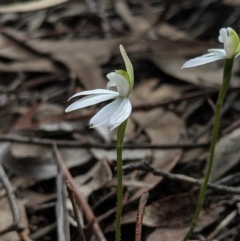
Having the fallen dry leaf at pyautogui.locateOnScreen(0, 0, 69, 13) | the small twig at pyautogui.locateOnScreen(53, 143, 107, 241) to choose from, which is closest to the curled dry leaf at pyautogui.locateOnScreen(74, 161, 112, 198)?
the small twig at pyautogui.locateOnScreen(53, 143, 107, 241)

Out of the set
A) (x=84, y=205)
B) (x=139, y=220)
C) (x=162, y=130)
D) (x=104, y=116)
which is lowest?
(x=162, y=130)

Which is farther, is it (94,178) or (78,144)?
(78,144)

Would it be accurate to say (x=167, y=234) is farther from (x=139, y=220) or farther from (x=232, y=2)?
(x=232, y=2)

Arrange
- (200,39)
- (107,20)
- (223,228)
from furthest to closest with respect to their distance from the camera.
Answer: (107,20)
(200,39)
(223,228)

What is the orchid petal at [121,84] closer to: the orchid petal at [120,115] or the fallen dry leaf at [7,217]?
the orchid petal at [120,115]

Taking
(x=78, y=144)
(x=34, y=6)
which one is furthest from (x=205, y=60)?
(x=34, y=6)

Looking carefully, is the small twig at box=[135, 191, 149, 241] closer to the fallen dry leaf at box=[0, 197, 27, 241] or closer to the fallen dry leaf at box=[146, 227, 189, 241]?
the fallen dry leaf at box=[146, 227, 189, 241]

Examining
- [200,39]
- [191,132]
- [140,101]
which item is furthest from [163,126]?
[200,39]

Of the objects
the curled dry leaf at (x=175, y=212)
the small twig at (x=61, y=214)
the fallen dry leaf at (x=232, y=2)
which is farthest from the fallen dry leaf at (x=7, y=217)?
the fallen dry leaf at (x=232, y=2)

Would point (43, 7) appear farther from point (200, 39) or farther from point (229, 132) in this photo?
point (229, 132)
